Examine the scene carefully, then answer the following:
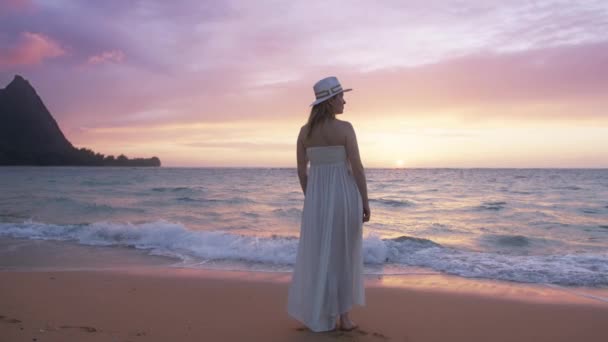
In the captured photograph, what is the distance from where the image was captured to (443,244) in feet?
34.5

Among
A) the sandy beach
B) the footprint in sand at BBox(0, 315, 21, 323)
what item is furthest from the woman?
the footprint in sand at BBox(0, 315, 21, 323)

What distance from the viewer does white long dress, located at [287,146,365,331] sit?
3904 millimetres

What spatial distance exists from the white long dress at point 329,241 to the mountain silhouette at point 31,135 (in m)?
100.0

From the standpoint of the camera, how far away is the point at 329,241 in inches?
154

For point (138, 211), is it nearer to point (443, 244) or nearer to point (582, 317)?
point (443, 244)

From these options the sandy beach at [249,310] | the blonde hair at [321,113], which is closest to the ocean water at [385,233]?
the sandy beach at [249,310]

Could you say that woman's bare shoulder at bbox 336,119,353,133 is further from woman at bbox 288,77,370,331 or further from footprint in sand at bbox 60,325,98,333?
footprint in sand at bbox 60,325,98,333

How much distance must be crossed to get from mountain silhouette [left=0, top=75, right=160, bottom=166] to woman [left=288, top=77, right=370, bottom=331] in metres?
100.0

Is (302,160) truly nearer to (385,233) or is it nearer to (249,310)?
(249,310)

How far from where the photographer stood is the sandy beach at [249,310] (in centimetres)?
421

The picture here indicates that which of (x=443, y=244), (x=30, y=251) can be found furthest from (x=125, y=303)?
(x=443, y=244)

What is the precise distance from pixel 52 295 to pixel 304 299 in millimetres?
3231

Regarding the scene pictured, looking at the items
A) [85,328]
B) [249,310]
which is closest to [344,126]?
[249,310]

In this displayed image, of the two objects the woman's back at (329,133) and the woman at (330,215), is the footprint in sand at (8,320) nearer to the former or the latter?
the woman at (330,215)
